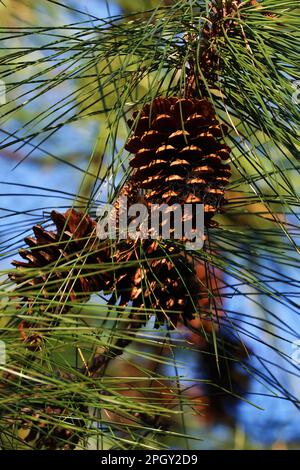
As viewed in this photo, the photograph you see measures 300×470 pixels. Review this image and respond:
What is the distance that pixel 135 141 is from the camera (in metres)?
0.75

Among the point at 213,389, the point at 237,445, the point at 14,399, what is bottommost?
the point at 237,445

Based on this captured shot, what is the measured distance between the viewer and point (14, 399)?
57 cm

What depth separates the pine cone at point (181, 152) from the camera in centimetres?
73

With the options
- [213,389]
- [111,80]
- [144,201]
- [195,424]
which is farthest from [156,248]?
[195,424]

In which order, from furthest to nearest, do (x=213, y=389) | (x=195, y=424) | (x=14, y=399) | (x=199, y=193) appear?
1. (x=195, y=424)
2. (x=213, y=389)
3. (x=199, y=193)
4. (x=14, y=399)

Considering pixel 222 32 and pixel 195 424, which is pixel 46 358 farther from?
pixel 195 424

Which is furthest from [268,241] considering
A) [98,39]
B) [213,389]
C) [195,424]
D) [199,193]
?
[195,424]

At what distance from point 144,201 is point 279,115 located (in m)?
0.13

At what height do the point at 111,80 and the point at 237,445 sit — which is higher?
the point at 111,80

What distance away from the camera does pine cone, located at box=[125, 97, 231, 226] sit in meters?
0.73

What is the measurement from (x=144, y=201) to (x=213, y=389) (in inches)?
28.5

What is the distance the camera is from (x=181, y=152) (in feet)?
2.41

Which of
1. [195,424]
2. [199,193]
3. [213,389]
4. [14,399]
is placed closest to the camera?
[14,399]

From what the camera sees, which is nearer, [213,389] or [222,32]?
[222,32]
